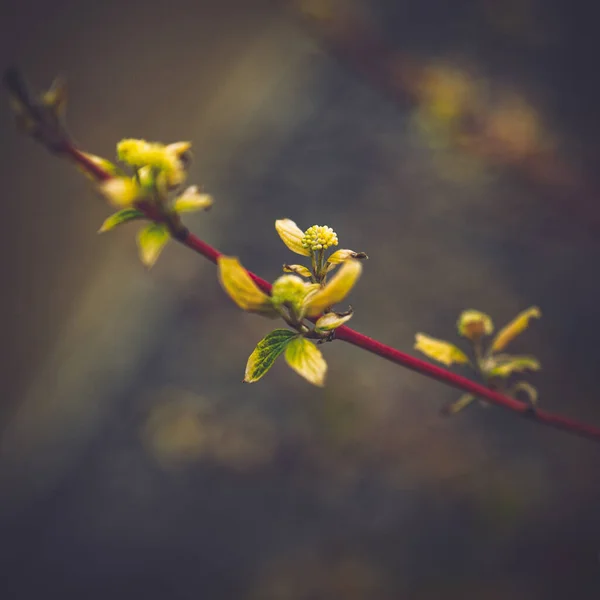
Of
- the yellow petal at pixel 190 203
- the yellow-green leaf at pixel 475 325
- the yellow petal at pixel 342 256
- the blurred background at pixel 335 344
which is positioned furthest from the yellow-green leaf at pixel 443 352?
the blurred background at pixel 335 344

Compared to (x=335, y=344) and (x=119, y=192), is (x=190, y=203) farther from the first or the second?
(x=335, y=344)

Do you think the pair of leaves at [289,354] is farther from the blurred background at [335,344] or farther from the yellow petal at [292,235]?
the blurred background at [335,344]

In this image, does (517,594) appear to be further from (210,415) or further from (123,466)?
(123,466)

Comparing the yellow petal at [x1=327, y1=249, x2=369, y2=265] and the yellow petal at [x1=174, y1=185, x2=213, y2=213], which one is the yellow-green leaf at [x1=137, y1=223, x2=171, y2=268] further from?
the yellow petal at [x1=327, y1=249, x2=369, y2=265]

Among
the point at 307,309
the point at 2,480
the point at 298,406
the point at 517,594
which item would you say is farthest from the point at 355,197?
the point at 2,480

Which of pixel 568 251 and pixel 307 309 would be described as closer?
pixel 307 309

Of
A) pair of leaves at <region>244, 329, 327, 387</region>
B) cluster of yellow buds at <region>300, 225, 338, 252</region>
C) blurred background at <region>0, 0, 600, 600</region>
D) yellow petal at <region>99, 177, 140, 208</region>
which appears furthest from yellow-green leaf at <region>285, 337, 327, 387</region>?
blurred background at <region>0, 0, 600, 600</region>
